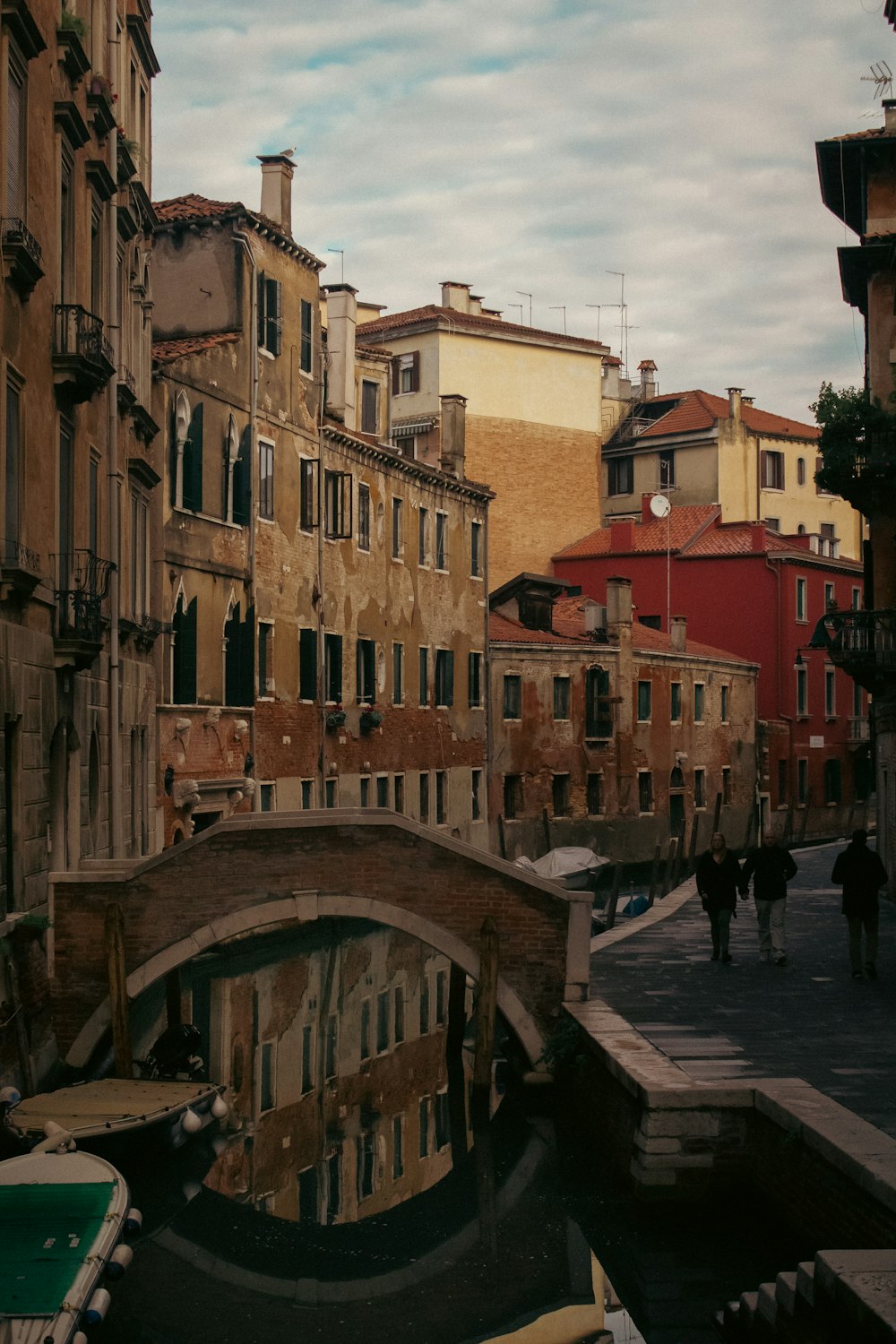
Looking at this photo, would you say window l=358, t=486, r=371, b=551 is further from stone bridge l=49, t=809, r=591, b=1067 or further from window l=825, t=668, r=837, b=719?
window l=825, t=668, r=837, b=719

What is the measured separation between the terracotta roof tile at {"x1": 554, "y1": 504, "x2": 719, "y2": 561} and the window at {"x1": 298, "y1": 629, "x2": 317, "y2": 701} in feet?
57.5

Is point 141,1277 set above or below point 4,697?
below

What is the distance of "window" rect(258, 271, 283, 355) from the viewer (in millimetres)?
A: 25031

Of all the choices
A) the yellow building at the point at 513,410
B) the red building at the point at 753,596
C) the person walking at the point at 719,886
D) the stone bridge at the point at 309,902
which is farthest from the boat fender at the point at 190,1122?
the red building at the point at 753,596

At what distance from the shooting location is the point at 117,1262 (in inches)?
378

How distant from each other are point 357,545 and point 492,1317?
1972cm

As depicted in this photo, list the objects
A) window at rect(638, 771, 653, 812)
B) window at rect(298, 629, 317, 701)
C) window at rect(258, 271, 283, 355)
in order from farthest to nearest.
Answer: window at rect(638, 771, 653, 812) < window at rect(298, 629, 317, 701) < window at rect(258, 271, 283, 355)

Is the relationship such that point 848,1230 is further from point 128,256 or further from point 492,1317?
point 128,256

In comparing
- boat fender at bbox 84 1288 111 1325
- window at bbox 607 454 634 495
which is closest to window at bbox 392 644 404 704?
window at bbox 607 454 634 495

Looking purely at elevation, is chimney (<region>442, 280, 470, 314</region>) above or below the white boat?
above

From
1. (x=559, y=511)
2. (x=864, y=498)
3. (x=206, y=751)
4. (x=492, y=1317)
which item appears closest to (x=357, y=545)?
(x=206, y=751)

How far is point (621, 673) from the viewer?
37969mm

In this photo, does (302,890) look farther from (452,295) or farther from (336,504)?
Result: (452,295)

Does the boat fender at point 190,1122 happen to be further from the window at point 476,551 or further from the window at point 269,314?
the window at point 476,551
